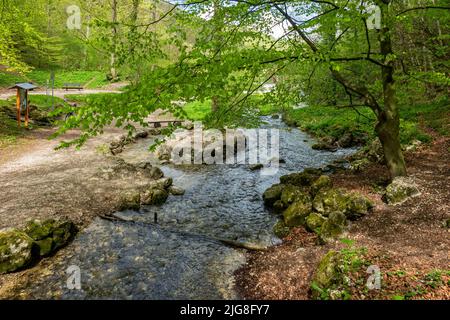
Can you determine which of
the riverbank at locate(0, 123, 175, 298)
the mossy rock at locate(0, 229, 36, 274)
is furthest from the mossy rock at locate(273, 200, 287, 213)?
the mossy rock at locate(0, 229, 36, 274)

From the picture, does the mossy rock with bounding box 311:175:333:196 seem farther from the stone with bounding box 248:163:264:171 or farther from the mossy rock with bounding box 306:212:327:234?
the stone with bounding box 248:163:264:171

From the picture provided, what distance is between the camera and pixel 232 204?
40.9 feet

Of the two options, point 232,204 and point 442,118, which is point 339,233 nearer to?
point 232,204

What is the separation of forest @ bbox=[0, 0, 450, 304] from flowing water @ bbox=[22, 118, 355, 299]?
5 cm

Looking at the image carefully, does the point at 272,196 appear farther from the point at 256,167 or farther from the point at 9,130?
the point at 9,130

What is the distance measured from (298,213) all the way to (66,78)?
5374 cm

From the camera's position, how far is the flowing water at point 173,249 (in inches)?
281

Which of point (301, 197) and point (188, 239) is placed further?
point (301, 197)

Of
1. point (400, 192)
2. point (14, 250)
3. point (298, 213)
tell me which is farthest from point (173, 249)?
point (400, 192)

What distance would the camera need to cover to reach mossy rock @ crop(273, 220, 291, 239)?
32.0ft

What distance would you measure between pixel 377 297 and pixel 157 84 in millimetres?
5959

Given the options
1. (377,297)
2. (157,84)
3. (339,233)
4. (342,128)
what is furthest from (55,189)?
(342,128)

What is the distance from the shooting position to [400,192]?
9586 millimetres

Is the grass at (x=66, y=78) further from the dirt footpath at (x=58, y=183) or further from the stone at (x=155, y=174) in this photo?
the stone at (x=155, y=174)
